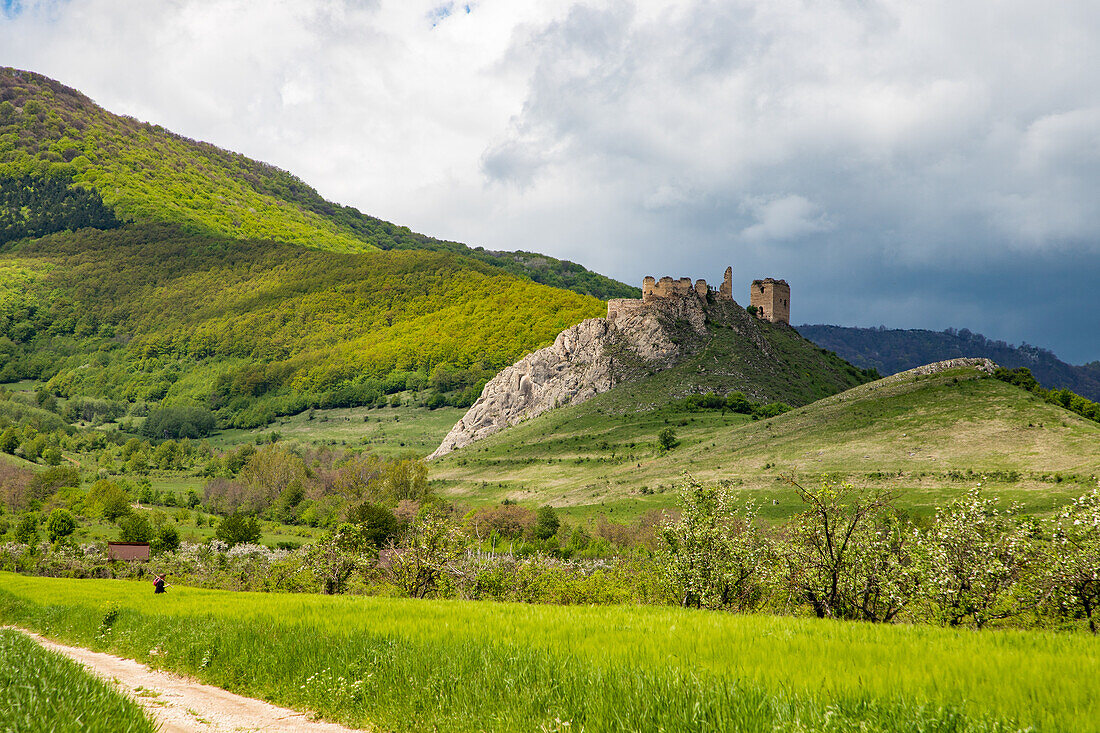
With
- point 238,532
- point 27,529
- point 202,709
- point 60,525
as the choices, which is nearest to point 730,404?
point 238,532

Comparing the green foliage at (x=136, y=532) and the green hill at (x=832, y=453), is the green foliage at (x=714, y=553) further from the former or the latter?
the green foliage at (x=136, y=532)

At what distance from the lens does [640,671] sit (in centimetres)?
812

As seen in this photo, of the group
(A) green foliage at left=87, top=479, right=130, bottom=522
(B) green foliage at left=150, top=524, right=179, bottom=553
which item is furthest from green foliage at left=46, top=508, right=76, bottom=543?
(B) green foliage at left=150, top=524, right=179, bottom=553

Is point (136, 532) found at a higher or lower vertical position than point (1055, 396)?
lower

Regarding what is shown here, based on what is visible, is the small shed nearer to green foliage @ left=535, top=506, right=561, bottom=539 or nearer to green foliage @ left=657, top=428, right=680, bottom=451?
green foliage @ left=535, top=506, right=561, bottom=539

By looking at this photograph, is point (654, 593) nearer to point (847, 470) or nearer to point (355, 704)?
point (355, 704)

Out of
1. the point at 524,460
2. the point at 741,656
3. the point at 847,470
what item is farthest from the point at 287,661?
the point at 524,460

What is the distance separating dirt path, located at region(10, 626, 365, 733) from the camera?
11.5 meters

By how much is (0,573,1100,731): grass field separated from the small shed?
8572cm

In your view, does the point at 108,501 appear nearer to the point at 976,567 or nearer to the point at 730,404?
the point at 730,404

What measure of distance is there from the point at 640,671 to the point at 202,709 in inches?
Answer: 382

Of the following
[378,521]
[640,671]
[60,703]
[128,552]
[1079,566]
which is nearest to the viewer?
[60,703]

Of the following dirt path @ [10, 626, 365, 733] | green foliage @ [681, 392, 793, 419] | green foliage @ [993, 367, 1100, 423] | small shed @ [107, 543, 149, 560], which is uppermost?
green foliage @ [993, 367, 1100, 423]

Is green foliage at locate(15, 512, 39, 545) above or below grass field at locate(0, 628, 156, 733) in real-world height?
below
